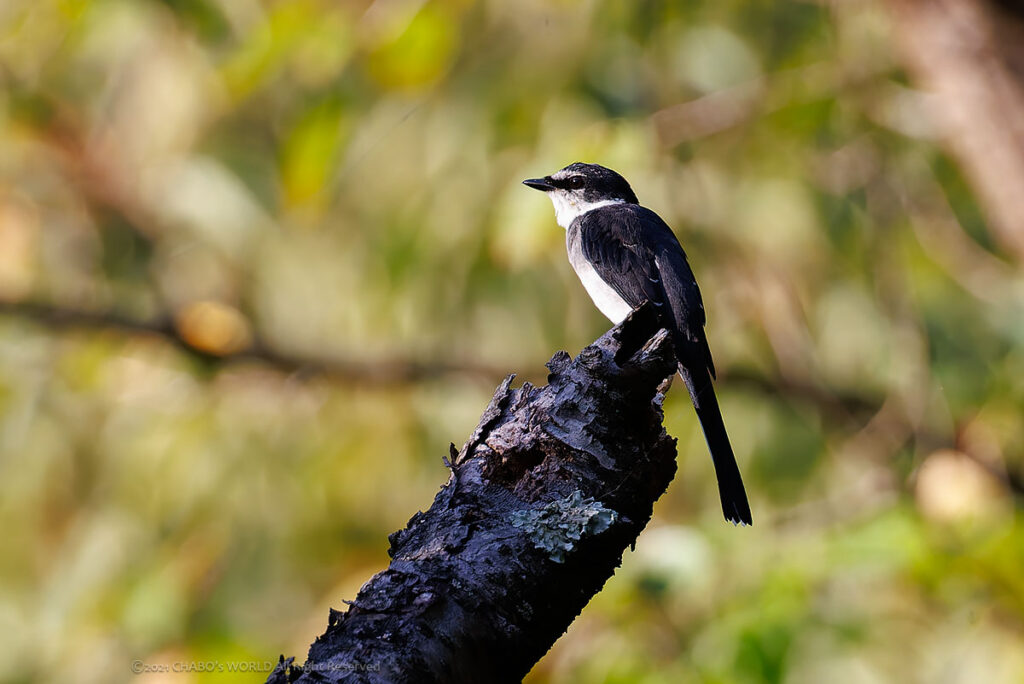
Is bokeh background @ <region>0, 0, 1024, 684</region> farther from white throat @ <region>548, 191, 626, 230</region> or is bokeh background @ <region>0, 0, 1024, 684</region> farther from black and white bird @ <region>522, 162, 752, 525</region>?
black and white bird @ <region>522, 162, 752, 525</region>

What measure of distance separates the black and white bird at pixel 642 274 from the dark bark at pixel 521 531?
1.14 metres

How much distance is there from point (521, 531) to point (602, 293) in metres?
2.12

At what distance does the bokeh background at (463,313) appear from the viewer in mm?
4793

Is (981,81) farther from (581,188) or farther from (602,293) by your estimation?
(602,293)

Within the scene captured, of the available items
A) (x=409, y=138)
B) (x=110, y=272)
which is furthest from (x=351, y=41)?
(x=110, y=272)

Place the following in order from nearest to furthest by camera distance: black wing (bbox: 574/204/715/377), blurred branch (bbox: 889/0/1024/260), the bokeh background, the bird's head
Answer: black wing (bbox: 574/204/715/377) < the bird's head < the bokeh background < blurred branch (bbox: 889/0/1024/260)

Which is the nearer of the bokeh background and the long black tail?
the long black tail

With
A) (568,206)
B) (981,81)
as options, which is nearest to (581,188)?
(568,206)

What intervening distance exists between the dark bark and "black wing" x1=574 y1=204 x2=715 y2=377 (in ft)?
4.37

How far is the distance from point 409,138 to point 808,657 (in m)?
6.87

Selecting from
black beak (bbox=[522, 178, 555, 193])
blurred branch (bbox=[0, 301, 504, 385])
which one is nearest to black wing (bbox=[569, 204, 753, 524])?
black beak (bbox=[522, 178, 555, 193])

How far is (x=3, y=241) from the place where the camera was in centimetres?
1061

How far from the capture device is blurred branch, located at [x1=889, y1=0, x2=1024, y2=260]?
5.05 meters

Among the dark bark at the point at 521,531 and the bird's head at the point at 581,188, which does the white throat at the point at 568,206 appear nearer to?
the bird's head at the point at 581,188
